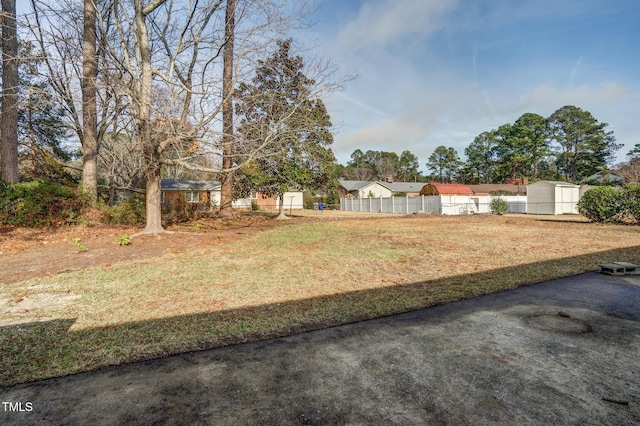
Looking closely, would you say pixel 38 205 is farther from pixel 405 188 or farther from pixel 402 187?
pixel 405 188

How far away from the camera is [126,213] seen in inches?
455

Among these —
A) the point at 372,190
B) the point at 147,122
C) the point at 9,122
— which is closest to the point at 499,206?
the point at 372,190

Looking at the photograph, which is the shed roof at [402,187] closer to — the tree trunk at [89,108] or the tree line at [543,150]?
the tree line at [543,150]

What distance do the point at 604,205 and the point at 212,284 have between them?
18698 millimetres

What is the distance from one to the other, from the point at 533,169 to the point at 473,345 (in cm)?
6403

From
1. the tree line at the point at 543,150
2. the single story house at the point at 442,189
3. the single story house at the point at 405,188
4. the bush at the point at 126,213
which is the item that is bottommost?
the bush at the point at 126,213

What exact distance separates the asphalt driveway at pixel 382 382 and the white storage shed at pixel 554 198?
28.3m

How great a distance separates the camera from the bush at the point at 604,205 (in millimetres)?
14648

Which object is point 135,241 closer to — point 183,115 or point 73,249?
point 73,249

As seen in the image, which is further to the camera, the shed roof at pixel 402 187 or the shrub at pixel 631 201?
the shed roof at pixel 402 187

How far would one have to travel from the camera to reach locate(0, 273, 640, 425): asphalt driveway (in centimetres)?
184

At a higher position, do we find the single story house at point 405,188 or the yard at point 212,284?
the single story house at point 405,188

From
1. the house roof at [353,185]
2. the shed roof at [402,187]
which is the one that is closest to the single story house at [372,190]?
the house roof at [353,185]

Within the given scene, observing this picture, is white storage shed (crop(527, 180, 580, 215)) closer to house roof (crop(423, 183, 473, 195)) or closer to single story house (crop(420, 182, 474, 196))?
single story house (crop(420, 182, 474, 196))
